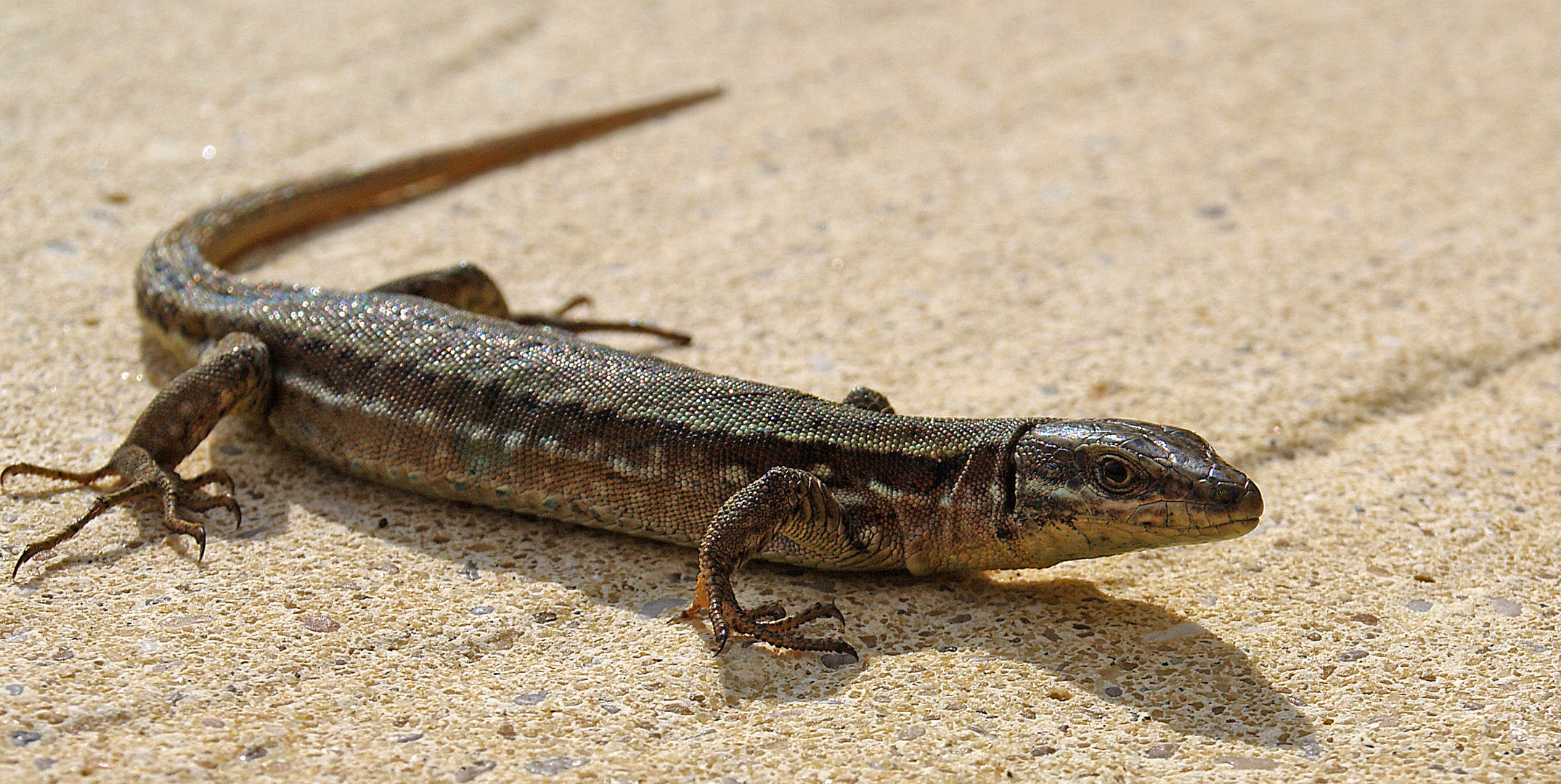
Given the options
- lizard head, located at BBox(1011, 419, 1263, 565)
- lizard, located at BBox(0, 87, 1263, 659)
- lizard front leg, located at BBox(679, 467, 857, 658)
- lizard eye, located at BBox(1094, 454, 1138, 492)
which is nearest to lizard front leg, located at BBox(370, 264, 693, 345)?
lizard, located at BBox(0, 87, 1263, 659)

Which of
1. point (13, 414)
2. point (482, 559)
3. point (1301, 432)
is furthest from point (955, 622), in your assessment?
point (13, 414)

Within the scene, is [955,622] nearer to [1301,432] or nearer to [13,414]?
[1301,432]

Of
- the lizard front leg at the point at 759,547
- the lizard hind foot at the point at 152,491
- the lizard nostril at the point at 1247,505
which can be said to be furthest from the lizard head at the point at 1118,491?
the lizard hind foot at the point at 152,491

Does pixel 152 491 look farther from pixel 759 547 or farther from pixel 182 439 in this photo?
pixel 759 547

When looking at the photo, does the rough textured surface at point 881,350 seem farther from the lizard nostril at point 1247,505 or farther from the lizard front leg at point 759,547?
the lizard nostril at point 1247,505

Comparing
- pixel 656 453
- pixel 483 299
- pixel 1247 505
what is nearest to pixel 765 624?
pixel 656 453
